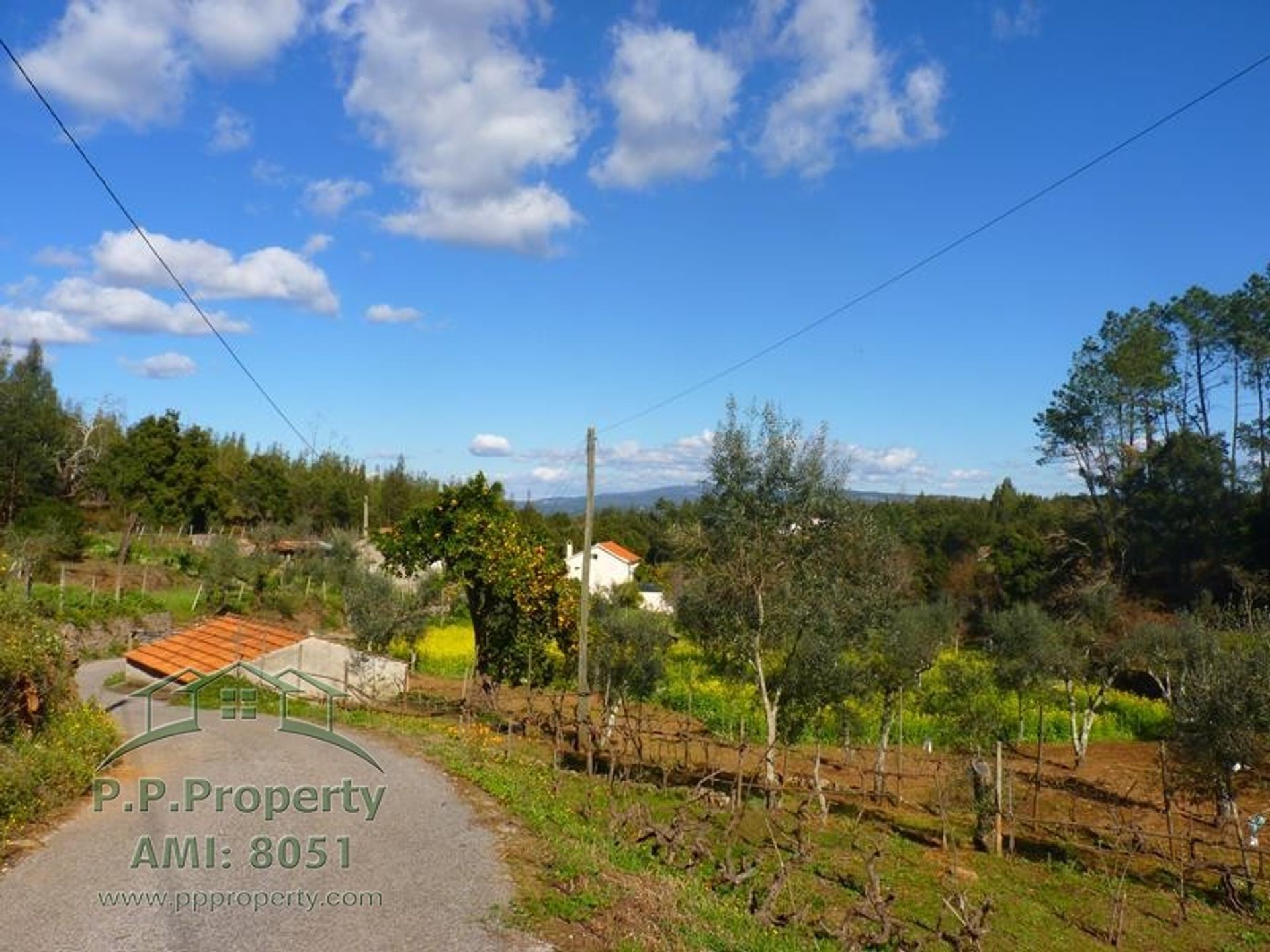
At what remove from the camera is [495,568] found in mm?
19844

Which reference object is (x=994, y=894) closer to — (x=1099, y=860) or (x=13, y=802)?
(x=1099, y=860)

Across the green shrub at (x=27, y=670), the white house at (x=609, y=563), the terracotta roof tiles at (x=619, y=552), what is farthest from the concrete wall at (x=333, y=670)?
the terracotta roof tiles at (x=619, y=552)

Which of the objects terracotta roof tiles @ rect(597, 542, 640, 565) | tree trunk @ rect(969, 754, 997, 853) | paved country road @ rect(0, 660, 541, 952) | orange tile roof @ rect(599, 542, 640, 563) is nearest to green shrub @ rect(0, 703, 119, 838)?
paved country road @ rect(0, 660, 541, 952)

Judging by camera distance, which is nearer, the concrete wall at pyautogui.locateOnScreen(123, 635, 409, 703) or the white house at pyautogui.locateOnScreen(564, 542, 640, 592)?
the concrete wall at pyautogui.locateOnScreen(123, 635, 409, 703)

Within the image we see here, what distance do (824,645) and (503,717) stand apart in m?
7.33

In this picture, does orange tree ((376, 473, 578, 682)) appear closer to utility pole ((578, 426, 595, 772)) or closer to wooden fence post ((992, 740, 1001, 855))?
utility pole ((578, 426, 595, 772))

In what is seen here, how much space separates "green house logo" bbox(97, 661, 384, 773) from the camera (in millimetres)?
14797

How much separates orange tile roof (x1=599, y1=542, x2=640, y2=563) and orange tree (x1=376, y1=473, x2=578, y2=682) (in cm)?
4896

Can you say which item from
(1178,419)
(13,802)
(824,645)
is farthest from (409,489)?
(13,802)

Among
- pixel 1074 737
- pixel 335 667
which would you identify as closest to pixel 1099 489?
pixel 1074 737

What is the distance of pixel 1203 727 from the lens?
1521 cm

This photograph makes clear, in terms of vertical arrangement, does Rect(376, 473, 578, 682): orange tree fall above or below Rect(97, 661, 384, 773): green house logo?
above

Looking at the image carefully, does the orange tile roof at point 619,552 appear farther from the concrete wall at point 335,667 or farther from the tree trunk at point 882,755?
the tree trunk at point 882,755

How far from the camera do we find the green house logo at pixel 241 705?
1480 cm
